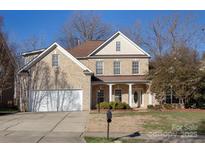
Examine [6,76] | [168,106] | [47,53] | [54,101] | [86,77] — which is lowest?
[168,106]

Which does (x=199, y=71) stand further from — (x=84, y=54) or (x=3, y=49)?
(x=3, y=49)

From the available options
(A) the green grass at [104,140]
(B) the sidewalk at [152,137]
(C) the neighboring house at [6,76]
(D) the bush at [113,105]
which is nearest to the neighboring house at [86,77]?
(D) the bush at [113,105]

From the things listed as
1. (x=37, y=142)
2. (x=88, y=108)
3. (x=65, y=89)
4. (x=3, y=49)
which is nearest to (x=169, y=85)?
(x=88, y=108)

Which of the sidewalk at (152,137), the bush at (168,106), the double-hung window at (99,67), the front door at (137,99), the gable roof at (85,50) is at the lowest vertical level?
the sidewalk at (152,137)

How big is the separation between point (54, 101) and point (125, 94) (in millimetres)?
7866

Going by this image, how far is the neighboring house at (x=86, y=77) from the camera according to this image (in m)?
29.4

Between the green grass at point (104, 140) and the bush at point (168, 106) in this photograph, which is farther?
the bush at point (168, 106)

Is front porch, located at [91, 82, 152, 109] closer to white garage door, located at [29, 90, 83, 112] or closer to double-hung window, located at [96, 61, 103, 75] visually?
double-hung window, located at [96, 61, 103, 75]

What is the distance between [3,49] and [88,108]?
1018 cm

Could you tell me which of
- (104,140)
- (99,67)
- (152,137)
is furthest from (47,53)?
(104,140)

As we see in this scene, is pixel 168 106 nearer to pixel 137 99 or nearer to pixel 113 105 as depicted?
pixel 137 99

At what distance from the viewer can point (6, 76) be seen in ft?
105

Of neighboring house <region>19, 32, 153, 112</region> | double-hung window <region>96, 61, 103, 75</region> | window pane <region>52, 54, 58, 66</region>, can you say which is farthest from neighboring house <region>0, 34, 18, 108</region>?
double-hung window <region>96, 61, 103, 75</region>

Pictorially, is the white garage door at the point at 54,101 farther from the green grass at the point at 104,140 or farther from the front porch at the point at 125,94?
the green grass at the point at 104,140
